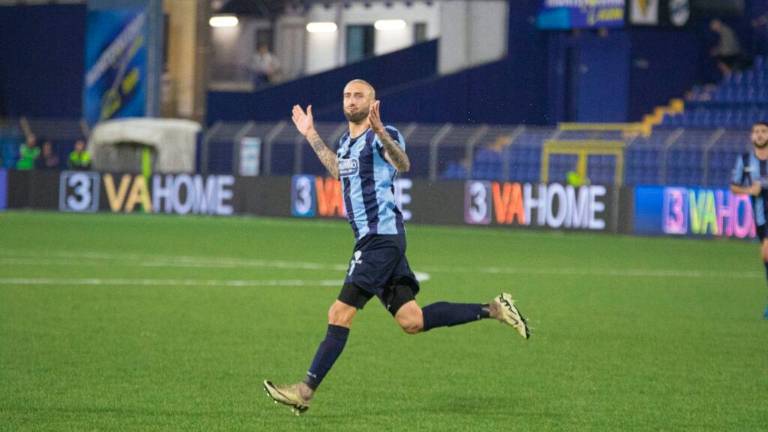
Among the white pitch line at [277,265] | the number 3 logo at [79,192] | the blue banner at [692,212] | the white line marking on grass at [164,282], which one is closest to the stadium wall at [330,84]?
the number 3 logo at [79,192]

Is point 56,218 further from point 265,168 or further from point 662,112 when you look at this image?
point 662,112

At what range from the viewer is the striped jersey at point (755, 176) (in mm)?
15938

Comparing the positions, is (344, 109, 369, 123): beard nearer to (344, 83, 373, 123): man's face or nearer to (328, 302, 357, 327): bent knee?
(344, 83, 373, 123): man's face

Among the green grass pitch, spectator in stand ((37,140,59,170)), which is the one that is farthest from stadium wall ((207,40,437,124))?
the green grass pitch

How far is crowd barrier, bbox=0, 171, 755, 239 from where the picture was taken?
3055 centimetres

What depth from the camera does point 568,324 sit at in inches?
585

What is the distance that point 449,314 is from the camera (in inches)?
380

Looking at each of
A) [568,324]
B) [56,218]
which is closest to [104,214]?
[56,218]

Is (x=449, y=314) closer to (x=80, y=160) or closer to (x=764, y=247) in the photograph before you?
(x=764, y=247)

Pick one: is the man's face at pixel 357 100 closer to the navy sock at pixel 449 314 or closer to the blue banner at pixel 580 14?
the navy sock at pixel 449 314

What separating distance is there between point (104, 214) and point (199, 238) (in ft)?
32.0

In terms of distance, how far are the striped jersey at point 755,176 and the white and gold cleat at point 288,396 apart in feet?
27.0

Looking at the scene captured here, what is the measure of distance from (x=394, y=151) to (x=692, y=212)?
2247 centimetres

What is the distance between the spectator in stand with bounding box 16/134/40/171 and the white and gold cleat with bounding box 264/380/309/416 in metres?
32.1
